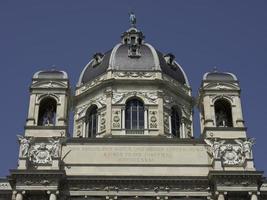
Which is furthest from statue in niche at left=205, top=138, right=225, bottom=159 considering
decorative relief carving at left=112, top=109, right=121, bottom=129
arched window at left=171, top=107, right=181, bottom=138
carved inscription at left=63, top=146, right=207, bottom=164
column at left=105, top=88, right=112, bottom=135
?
column at left=105, top=88, right=112, bottom=135

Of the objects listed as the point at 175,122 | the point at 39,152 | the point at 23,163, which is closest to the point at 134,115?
the point at 175,122

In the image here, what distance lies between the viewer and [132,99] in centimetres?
4791

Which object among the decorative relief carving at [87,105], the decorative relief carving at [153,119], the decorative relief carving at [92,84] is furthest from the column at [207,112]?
the decorative relief carving at [92,84]

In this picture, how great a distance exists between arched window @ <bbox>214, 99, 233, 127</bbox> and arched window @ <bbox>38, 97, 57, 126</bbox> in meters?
11.6

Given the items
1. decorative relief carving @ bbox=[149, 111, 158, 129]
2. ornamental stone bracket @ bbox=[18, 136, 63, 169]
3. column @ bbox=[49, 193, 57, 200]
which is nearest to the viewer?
column @ bbox=[49, 193, 57, 200]

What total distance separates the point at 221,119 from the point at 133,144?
7.37 metres

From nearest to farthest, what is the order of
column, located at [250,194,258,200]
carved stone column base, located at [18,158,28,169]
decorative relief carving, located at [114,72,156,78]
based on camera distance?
column, located at [250,194,258,200], carved stone column base, located at [18,158,28,169], decorative relief carving, located at [114,72,156,78]

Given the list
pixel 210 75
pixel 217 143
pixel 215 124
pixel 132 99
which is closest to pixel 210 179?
pixel 217 143

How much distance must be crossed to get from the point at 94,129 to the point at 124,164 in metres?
9.13

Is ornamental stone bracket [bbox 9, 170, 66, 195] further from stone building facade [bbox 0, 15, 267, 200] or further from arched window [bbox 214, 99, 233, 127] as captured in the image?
arched window [bbox 214, 99, 233, 127]

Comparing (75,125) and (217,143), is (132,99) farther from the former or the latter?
(217,143)

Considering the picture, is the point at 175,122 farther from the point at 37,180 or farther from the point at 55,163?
the point at 37,180

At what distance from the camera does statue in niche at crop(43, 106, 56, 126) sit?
143ft

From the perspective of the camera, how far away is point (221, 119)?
4403cm
